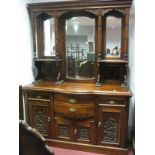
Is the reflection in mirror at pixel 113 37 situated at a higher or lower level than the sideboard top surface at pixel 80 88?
higher

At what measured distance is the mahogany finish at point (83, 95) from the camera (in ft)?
8.22

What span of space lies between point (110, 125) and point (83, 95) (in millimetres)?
543

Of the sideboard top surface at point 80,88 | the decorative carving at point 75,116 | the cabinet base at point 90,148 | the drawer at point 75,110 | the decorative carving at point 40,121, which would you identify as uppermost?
the sideboard top surface at point 80,88

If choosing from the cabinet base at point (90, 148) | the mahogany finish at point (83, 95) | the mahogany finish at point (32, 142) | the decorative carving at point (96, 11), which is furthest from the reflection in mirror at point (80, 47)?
the mahogany finish at point (32, 142)

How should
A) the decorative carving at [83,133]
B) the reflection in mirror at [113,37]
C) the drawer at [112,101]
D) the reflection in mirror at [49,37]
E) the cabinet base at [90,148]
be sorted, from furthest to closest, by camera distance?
the reflection in mirror at [49,37] → the reflection in mirror at [113,37] → the decorative carving at [83,133] → the cabinet base at [90,148] → the drawer at [112,101]

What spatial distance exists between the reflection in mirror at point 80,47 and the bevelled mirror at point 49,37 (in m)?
0.22

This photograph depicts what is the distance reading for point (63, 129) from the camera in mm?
2732

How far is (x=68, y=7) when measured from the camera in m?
2.75

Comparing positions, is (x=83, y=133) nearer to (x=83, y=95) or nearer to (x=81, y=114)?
(x=81, y=114)

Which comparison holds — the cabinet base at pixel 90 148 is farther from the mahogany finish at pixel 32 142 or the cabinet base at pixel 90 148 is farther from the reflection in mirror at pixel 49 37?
the mahogany finish at pixel 32 142

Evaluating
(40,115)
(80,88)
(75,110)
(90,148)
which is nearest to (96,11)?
(80,88)
